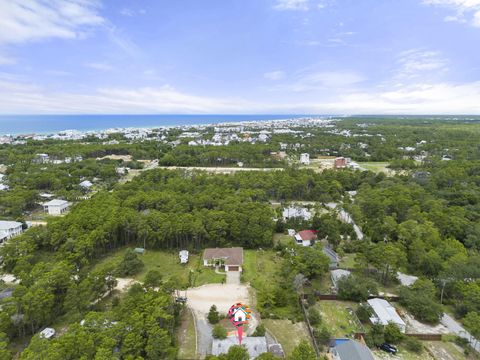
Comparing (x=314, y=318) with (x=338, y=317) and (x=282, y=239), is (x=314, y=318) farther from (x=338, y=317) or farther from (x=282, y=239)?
(x=282, y=239)

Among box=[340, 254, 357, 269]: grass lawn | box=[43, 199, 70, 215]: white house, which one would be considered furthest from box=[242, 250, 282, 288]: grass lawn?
box=[43, 199, 70, 215]: white house

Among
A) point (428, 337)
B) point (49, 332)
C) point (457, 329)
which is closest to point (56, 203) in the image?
point (49, 332)

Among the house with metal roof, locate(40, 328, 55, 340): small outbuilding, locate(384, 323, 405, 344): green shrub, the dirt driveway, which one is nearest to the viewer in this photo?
locate(40, 328, 55, 340): small outbuilding

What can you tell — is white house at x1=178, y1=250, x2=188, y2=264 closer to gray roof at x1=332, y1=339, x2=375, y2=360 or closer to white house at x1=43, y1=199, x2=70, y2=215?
gray roof at x1=332, y1=339, x2=375, y2=360

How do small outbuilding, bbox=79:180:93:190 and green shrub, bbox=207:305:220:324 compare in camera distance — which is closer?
green shrub, bbox=207:305:220:324

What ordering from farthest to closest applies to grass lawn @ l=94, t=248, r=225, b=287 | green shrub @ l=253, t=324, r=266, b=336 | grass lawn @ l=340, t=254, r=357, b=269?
grass lawn @ l=340, t=254, r=357, b=269
grass lawn @ l=94, t=248, r=225, b=287
green shrub @ l=253, t=324, r=266, b=336

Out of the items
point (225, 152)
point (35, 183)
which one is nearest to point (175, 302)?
point (35, 183)

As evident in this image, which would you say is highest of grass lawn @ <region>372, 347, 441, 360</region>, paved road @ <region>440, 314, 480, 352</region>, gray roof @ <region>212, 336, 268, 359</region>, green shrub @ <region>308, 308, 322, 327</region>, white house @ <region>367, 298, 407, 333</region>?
gray roof @ <region>212, 336, 268, 359</region>

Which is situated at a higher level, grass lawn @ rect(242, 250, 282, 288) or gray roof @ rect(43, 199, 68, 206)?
gray roof @ rect(43, 199, 68, 206)
